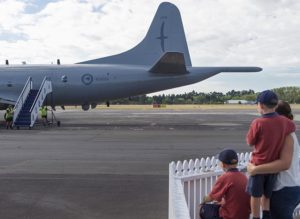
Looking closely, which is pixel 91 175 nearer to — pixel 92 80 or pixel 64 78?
pixel 92 80

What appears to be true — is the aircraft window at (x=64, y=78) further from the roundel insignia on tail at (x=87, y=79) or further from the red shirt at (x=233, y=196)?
the red shirt at (x=233, y=196)

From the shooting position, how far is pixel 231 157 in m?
5.34

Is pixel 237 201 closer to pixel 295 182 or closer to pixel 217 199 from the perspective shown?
pixel 217 199

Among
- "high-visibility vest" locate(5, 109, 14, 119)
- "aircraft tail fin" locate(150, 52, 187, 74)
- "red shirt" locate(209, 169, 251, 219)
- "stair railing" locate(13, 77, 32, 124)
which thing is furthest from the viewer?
"high-visibility vest" locate(5, 109, 14, 119)

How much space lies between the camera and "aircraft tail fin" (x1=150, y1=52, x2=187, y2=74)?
973 inches

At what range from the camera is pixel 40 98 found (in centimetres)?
2736

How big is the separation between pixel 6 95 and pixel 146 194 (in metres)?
24.0

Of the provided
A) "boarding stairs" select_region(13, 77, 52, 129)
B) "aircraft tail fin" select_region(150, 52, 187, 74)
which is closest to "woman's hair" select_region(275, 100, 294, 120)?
"aircraft tail fin" select_region(150, 52, 187, 74)

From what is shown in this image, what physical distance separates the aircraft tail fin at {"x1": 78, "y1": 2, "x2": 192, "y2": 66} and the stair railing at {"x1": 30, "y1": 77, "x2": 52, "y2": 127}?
17.7 feet

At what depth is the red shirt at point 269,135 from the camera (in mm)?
4715

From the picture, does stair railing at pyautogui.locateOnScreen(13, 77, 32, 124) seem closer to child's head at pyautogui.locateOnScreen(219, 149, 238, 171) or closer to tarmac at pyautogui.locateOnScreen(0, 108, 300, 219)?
tarmac at pyautogui.locateOnScreen(0, 108, 300, 219)

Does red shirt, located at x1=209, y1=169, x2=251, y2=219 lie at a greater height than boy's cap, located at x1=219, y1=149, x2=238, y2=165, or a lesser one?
lesser

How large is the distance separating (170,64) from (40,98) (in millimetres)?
8329

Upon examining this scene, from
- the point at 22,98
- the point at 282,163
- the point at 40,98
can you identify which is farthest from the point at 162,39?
the point at 282,163
